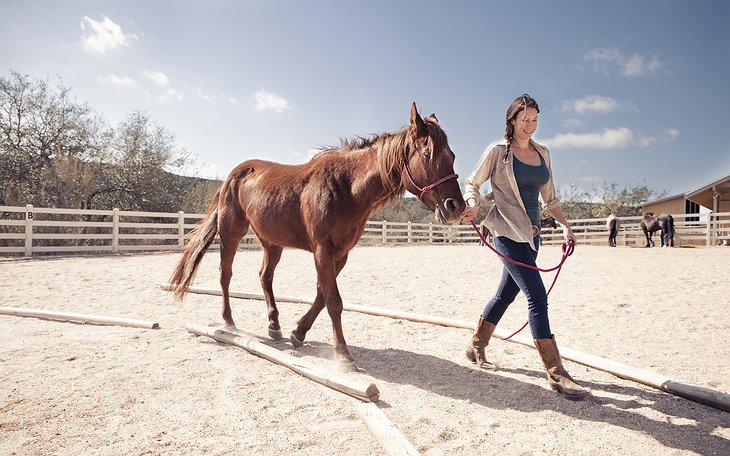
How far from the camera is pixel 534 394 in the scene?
110 inches

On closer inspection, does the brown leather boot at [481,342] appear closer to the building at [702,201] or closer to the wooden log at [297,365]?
the wooden log at [297,365]

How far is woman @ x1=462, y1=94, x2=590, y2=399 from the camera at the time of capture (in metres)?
2.79

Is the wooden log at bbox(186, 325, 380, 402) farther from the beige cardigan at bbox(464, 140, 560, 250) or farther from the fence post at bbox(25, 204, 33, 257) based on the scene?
the fence post at bbox(25, 204, 33, 257)

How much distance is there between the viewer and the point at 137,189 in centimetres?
2022

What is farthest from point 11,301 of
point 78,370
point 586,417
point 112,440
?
point 586,417

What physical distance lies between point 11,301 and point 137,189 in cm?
1586

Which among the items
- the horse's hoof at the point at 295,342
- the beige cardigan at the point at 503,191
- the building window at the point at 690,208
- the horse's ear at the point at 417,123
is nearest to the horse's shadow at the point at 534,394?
the horse's hoof at the point at 295,342

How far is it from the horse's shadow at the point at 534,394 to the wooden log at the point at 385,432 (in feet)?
1.21

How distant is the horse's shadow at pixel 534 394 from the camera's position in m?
2.26

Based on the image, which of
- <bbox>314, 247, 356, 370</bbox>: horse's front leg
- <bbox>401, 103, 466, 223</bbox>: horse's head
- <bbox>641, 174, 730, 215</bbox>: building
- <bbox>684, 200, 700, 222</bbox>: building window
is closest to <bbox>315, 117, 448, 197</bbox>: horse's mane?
<bbox>401, 103, 466, 223</bbox>: horse's head

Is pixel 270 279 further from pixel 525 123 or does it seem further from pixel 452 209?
pixel 525 123

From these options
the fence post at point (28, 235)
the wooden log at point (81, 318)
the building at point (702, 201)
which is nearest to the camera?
the wooden log at point (81, 318)

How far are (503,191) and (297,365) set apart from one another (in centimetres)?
205

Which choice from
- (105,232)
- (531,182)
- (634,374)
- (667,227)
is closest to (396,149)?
(531,182)
